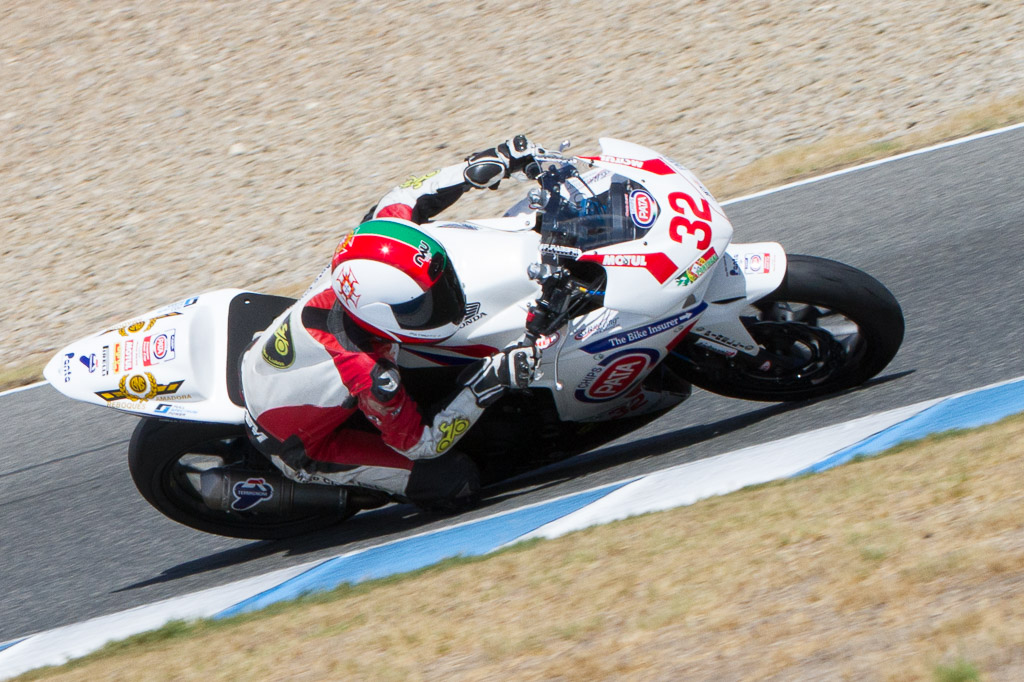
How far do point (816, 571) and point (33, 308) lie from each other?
26.1 feet

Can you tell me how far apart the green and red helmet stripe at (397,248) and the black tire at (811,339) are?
1133mm

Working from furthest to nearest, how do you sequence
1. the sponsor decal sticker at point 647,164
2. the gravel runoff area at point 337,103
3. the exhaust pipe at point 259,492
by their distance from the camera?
the gravel runoff area at point 337,103 < the exhaust pipe at point 259,492 < the sponsor decal sticker at point 647,164

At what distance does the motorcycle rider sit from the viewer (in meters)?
4.05

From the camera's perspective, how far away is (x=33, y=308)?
936cm

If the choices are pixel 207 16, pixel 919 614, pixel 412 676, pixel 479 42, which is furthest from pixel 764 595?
pixel 207 16

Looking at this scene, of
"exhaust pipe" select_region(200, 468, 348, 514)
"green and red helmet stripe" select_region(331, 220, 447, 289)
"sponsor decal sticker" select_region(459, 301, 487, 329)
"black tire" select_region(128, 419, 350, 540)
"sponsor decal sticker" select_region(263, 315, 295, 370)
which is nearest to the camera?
"green and red helmet stripe" select_region(331, 220, 447, 289)

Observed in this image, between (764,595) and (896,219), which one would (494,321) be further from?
(896,219)

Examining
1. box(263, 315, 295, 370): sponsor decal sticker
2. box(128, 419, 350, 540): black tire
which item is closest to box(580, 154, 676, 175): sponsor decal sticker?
box(263, 315, 295, 370): sponsor decal sticker

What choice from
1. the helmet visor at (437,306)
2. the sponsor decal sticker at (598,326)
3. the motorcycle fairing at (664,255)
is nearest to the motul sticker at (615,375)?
the sponsor decal sticker at (598,326)

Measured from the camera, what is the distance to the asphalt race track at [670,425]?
4.88 metres

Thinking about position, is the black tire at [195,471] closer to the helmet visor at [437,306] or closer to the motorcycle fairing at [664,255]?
the helmet visor at [437,306]

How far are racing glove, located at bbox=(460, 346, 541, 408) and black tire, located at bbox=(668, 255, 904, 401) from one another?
723 mm

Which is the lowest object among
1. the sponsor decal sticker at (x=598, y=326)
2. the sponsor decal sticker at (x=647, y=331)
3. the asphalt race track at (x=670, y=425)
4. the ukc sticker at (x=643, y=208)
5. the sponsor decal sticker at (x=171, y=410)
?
the asphalt race track at (x=670, y=425)

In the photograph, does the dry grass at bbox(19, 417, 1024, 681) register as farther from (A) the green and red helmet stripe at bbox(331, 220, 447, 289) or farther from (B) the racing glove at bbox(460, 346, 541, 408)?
(A) the green and red helmet stripe at bbox(331, 220, 447, 289)
